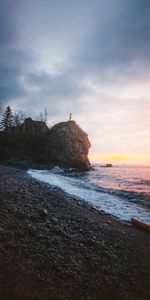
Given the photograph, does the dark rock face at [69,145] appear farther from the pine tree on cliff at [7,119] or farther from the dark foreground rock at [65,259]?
the dark foreground rock at [65,259]

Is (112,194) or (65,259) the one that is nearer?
(65,259)

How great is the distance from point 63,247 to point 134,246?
3.01 metres

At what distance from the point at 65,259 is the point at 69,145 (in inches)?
2545

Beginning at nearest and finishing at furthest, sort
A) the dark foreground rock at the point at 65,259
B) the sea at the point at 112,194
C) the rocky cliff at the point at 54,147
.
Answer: the dark foreground rock at the point at 65,259, the sea at the point at 112,194, the rocky cliff at the point at 54,147

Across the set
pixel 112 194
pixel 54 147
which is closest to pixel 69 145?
pixel 54 147

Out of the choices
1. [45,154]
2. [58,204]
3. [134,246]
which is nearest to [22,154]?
[45,154]

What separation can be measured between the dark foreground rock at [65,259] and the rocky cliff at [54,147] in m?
56.0

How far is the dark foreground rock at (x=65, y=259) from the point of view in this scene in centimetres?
473

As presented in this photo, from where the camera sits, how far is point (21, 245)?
6.00 metres

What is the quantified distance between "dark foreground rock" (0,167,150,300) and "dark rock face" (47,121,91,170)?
59.1 m

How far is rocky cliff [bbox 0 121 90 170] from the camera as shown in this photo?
67.0 meters

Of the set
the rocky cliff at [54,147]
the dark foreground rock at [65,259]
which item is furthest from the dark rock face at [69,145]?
the dark foreground rock at [65,259]

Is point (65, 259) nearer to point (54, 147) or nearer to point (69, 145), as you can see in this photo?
point (54, 147)

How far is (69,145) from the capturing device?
231ft
